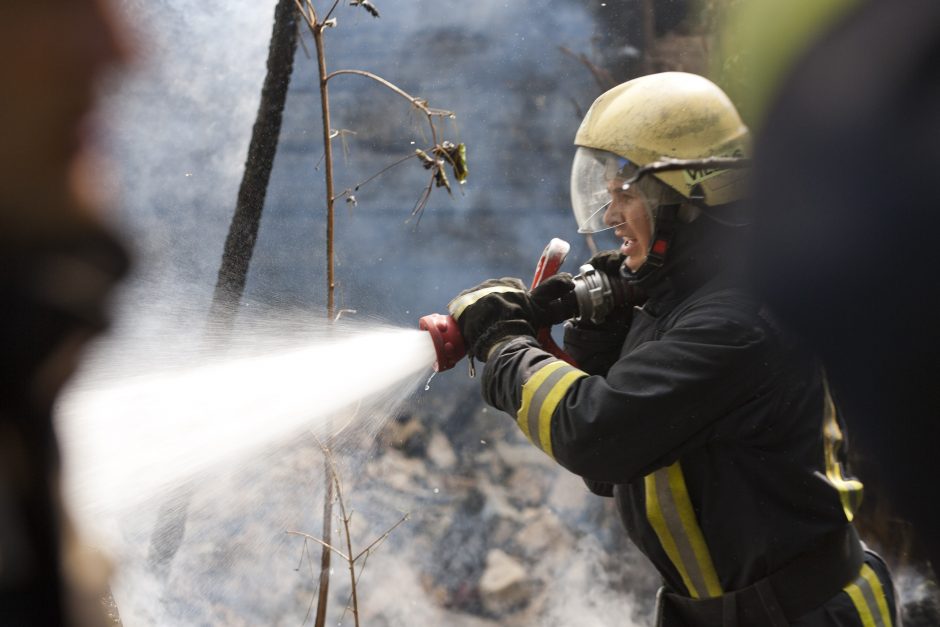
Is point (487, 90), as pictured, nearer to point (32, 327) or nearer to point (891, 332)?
point (32, 327)

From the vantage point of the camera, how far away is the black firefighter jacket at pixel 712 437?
2.01m

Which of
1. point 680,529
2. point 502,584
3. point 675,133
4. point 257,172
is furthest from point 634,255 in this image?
point 257,172

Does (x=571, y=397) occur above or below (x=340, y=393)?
above

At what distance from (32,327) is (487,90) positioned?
2800 mm

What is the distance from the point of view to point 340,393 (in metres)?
2.94

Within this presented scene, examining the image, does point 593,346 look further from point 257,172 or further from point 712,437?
point 257,172

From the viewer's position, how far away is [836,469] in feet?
7.23

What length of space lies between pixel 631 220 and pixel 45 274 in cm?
159

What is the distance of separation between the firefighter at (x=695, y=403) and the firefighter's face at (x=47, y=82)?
1.26m

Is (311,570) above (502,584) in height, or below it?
above

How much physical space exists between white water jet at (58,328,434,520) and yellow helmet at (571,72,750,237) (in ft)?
3.29

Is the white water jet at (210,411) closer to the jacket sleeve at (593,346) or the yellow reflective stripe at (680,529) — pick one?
the jacket sleeve at (593,346)

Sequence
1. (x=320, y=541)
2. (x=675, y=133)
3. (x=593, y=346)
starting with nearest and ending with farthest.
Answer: (x=675, y=133) → (x=593, y=346) → (x=320, y=541)

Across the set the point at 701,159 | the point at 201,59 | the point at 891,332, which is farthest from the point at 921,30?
the point at 201,59
